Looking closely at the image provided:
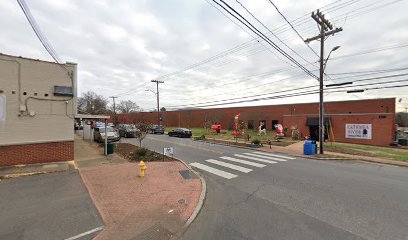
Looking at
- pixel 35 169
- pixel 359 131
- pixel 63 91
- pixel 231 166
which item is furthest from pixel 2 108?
pixel 359 131

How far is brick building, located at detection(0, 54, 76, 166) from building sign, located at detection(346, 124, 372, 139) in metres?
28.8

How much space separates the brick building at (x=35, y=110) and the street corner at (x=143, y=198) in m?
2.52

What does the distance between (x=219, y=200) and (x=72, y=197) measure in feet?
15.3

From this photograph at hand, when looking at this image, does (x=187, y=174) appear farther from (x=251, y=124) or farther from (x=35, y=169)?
(x=251, y=124)

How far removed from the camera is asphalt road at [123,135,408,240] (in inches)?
188

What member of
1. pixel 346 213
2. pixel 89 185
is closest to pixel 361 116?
pixel 346 213

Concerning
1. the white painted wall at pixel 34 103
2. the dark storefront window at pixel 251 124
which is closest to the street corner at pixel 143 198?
the white painted wall at pixel 34 103

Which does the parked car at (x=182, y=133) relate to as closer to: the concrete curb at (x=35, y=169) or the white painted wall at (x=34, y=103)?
the white painted wall at (x=34, y=103)

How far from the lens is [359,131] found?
24953 millimetres

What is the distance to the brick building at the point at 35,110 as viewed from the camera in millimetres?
9555

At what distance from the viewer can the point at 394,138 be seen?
77.4 feet

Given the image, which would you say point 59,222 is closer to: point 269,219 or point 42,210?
point 42,210

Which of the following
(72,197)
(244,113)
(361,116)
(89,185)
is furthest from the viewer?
(244,113)

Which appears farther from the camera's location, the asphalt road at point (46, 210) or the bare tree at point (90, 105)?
the bare tree at point (90, 105)
